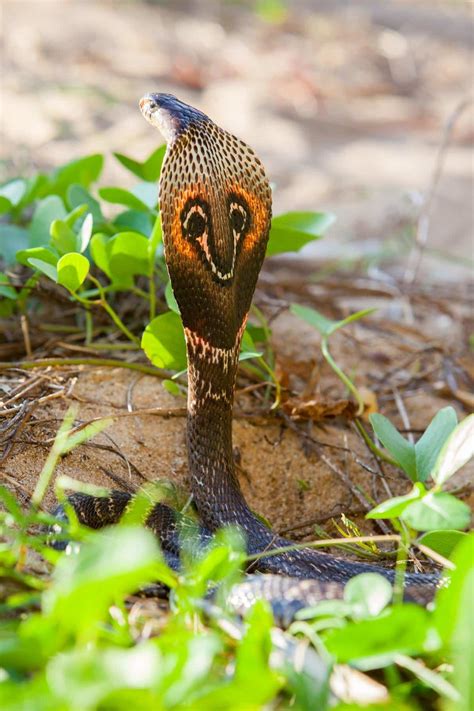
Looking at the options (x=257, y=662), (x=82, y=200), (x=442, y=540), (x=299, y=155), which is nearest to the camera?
(x=257, y=662)

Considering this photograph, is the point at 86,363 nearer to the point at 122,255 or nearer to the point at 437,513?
the point at 122,255

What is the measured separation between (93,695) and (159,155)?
2182 millimetres

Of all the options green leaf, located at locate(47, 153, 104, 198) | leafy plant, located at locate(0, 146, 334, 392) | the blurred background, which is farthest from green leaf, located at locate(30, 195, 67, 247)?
the blurred background

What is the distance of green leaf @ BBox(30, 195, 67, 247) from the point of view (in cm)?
275

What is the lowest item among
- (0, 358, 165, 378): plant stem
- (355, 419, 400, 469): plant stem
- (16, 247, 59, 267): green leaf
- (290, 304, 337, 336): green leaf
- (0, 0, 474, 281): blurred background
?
(355, 419, 400, 469): plant stem

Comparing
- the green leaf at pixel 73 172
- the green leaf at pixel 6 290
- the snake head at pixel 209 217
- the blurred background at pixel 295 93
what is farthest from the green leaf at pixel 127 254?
the blurred background at pixel 295 93

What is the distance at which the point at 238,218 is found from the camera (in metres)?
2.07

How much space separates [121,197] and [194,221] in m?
0.98

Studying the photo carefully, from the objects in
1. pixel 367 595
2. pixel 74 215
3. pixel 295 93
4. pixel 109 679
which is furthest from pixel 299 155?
pixel 109 679

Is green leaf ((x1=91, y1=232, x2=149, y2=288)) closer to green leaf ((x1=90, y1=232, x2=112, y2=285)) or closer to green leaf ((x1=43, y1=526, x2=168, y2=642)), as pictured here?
green leaf ((x1=90, y1=232, x2=112, y2=285))

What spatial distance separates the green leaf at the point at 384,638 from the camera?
1325 mm

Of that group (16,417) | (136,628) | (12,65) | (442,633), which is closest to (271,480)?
(16,417)

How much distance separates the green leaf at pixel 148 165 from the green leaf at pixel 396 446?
129 cm

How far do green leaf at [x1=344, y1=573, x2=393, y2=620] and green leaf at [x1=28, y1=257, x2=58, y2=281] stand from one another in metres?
1.26
